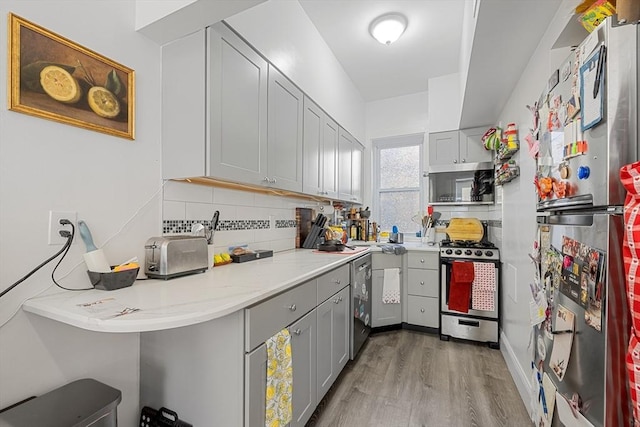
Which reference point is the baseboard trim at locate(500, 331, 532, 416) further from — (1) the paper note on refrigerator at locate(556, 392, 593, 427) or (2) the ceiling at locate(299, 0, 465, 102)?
(2) the ceiling at locate(299, 0, 465, 102)

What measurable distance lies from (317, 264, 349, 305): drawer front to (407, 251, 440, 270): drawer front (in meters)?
1.15

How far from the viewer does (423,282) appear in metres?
3.02

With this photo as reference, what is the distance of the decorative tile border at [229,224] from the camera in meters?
1.51

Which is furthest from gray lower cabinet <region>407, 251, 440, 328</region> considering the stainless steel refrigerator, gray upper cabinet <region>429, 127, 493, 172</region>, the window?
the stainless steel refrigerator

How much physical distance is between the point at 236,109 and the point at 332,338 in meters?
1.56

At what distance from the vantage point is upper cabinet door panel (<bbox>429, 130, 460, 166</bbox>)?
331 centimetres

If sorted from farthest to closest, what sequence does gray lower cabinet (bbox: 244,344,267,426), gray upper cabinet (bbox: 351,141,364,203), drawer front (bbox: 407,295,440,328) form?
gray upper cabinet (bbox: 351,141,364,203)
drawer front (bbox: 407,295,440,328)
gray lower cabinet (bbox: 244,344,267,426)

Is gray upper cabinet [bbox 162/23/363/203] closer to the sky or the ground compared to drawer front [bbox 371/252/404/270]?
closer to the sky

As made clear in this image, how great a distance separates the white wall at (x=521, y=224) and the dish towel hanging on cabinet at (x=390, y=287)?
97cm

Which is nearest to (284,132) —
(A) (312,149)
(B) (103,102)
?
(A) (312,149)

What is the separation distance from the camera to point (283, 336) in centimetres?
128

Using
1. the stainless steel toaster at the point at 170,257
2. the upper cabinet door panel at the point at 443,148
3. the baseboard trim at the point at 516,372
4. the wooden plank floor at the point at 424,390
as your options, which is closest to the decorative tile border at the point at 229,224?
the stainless steel toaster at the point at 170,257

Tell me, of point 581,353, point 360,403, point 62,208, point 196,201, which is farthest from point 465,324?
point 62,208

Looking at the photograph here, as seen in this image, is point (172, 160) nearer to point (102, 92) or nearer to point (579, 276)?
point (102, 92)
